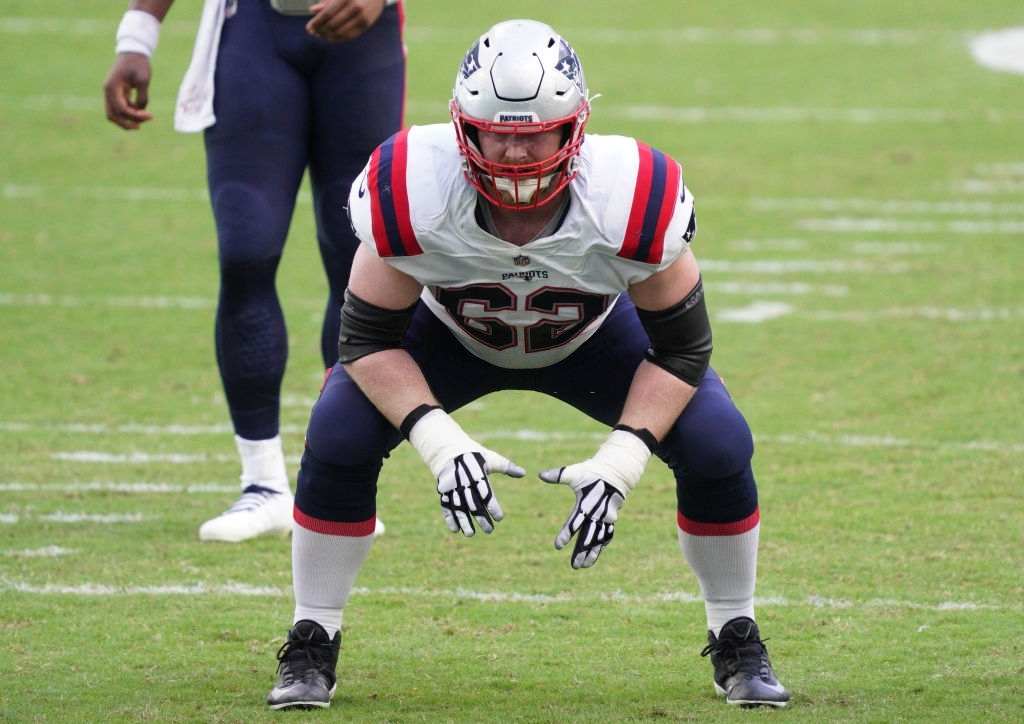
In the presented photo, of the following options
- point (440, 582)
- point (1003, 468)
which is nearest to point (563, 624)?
point (440, 582)

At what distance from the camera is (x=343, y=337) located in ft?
10.8

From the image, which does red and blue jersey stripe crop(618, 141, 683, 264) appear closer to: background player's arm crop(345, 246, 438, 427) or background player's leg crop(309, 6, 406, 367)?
background player's arm crop(345, 246, 438, 427)

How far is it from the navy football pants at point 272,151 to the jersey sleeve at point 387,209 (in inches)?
47.6

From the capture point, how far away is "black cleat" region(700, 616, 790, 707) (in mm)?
3217

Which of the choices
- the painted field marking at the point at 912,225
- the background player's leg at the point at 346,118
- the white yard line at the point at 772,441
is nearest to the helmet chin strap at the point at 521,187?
the background player's leg at the point at 346,118

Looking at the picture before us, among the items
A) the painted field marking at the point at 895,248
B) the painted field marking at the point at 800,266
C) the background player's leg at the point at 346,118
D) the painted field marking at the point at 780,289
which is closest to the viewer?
the background player's leg at the point at 346,118

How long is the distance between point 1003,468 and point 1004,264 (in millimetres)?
3044

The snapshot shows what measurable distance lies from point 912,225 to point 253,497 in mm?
5077

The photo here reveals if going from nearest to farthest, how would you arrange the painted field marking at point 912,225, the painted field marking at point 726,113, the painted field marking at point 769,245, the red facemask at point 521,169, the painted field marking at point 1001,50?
the red facemask at point 521,169
the painted field marking at point 769,245
the painted field marking at point 912,225
the painted field marking at point 726,113
the painted field marking at point 1001,50

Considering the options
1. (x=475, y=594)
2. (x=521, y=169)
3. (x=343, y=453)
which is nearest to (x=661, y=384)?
(x=521, y=169)

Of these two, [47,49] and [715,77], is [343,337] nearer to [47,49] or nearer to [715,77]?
[715,77]

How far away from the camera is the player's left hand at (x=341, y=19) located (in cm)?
420

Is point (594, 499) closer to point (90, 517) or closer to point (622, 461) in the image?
point (622, 461)

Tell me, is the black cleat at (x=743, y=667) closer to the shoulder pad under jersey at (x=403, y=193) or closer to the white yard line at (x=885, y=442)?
the shoulder pad under jersey at (x=403, y=193)
